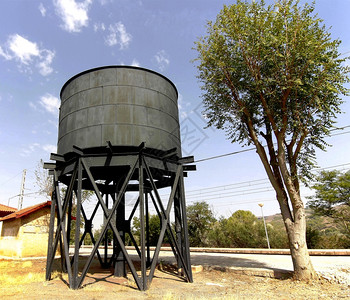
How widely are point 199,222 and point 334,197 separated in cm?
1355

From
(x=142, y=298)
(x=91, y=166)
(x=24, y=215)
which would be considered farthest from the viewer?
(x=24, y=215)

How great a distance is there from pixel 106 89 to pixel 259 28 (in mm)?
5979

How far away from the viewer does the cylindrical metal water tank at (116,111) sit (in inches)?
319

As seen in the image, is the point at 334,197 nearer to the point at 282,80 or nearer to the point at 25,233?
the point at 282,80

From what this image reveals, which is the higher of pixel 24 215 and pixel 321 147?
pixel 321 147

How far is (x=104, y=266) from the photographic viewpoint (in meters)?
11.2

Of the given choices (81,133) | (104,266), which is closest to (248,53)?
(81,133)

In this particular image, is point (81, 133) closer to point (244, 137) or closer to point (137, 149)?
point (137, 149)

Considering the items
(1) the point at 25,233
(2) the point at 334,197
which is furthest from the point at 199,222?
(1) the point at 25,233

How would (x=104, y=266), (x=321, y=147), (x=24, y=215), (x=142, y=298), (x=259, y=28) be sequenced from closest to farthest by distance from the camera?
(x=142, y=298) → (x=259, y=28) → (x=321, y=147) → (x=104, y=266) → (x=24, y=215)

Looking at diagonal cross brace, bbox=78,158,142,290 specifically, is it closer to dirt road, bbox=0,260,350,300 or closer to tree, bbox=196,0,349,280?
dirt road, bbox=0,260,350,300

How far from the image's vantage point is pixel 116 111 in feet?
27.2

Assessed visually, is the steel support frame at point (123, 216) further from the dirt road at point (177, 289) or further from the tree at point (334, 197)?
the tree at point (334, 197)

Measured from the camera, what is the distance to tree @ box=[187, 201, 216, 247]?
27097mm
